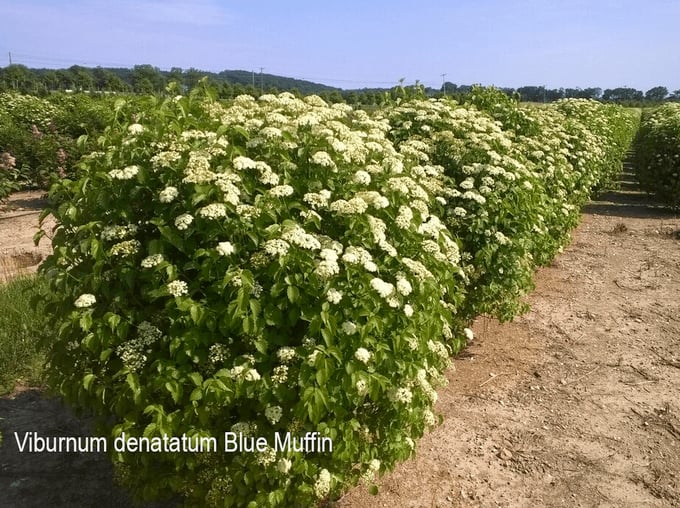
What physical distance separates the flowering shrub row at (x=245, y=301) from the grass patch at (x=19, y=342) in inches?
83.0

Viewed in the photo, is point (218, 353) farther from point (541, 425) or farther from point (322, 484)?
point (541, 425)

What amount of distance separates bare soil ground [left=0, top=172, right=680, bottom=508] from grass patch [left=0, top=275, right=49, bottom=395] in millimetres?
244

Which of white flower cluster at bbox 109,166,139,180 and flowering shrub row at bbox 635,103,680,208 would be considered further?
flowering shrub row at bbox 635,103,680,208

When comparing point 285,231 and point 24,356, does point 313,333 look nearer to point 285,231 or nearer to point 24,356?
point 285,231

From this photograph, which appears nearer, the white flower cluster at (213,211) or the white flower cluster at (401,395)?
the white flower cluster at (213,211)

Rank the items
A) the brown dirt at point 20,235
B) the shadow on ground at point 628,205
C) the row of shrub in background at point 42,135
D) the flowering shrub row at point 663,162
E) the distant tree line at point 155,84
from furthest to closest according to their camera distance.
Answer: the distant tree line at point 155,84, the shadow on ground at point 628,205, the flowering shrub row at point 663,162, the row of shrub in background at point 42,135, the brown dirt at point 20,235

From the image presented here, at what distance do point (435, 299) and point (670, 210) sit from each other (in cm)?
1177

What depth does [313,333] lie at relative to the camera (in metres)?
2.59

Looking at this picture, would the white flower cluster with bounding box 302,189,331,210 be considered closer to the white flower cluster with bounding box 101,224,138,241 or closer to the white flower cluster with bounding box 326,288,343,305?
the white flower cluster with bounding box 326,288,343,305

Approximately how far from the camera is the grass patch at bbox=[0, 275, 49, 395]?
476 cm

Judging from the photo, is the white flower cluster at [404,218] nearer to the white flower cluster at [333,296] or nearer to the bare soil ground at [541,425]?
the white flower cluster at [333,296]

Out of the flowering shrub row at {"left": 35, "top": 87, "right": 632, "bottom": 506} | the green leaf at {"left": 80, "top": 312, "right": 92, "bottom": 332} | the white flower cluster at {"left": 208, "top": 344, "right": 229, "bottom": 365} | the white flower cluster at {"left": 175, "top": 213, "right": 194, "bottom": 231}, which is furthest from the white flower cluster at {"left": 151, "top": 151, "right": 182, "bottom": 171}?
the white flower cluster at {"left": 208, "top": 344, "right": 229, "bottom": 365}

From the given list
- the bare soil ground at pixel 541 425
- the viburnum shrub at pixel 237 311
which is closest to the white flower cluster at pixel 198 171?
the viburnum shrub at pixel 237 311

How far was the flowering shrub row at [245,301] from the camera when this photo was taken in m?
2.56
